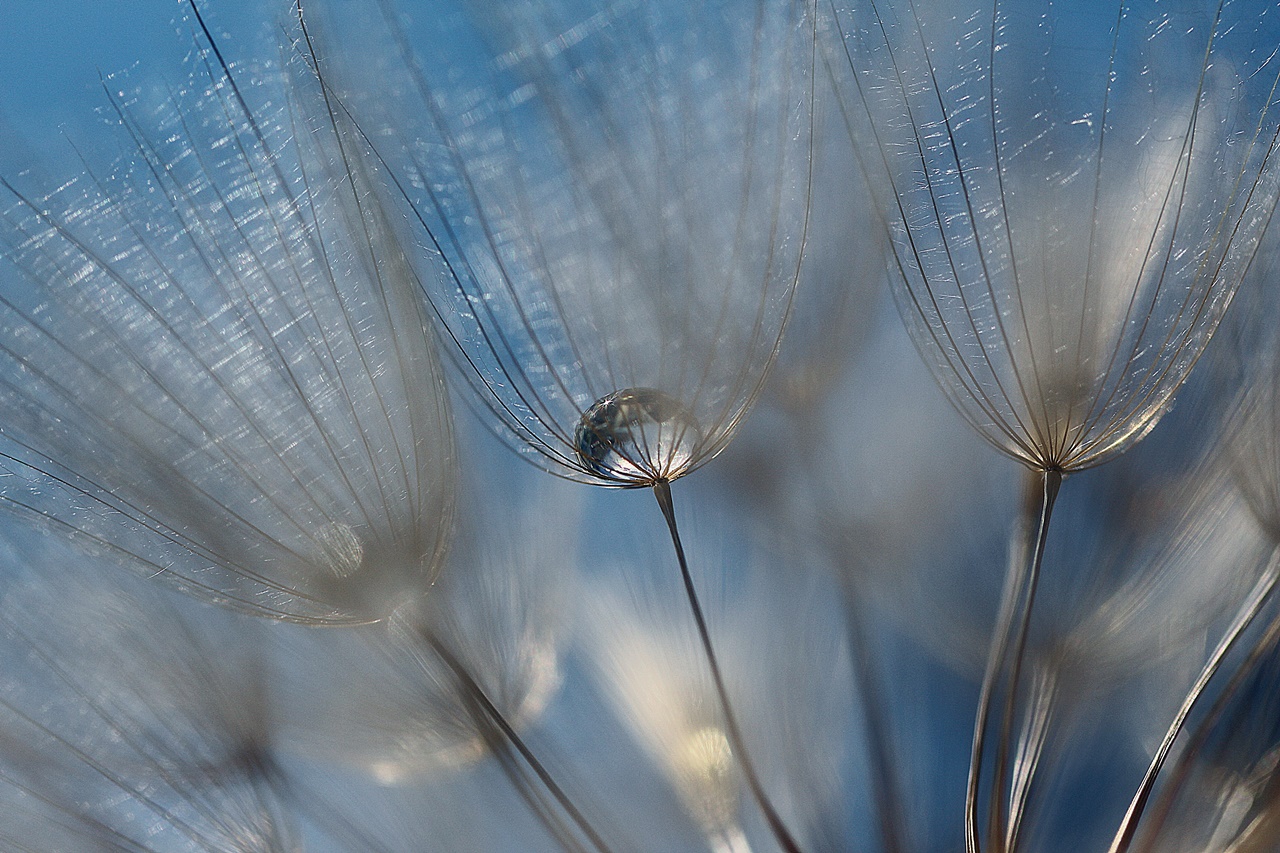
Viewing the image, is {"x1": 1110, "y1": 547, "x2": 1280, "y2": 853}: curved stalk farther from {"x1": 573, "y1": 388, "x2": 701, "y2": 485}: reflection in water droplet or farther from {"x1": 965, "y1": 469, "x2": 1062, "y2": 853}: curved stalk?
{"x1": 573, "y1": 388, "x2": 701, "y2": 485}: reflection in water droplet

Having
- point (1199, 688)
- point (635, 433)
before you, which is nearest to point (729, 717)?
point (635, 433)

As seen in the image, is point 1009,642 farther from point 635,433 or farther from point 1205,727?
point 635,433

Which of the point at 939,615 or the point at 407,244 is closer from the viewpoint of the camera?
the point at 407,244

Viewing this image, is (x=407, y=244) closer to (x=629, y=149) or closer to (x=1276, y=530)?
(x=629, y=149)

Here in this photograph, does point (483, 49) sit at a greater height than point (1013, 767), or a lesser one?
greater

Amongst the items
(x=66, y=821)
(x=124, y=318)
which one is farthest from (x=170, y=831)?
(x=124, y=318)
